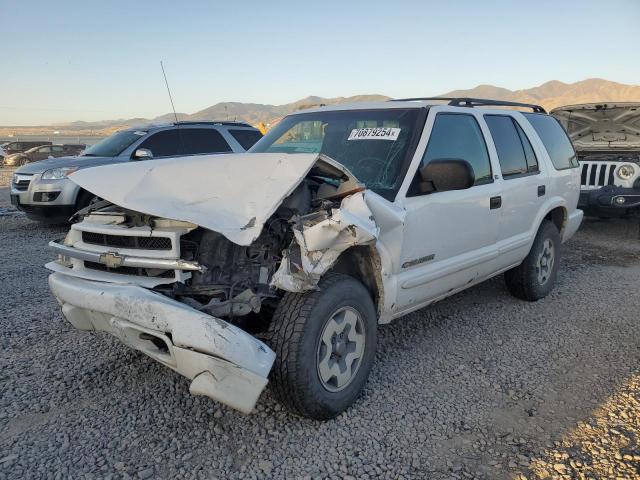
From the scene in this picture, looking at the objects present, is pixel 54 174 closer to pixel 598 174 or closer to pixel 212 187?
pixel 212 187

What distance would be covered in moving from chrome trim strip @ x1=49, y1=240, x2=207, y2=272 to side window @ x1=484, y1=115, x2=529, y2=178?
2870 mm

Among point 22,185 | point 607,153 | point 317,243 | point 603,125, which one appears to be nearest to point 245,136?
point 22,185

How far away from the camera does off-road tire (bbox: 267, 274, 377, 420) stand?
2.61m

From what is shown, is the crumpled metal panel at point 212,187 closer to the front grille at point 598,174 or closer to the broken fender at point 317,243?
the broken fender at point 317,243

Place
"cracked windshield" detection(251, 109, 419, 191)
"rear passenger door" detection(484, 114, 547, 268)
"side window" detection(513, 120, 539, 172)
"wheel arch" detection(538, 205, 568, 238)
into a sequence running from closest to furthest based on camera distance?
"cracked windshield" detection(251, 109, 419, 191), "rear passenger door" detection(484, 114, 547, 268), "side window" detection(513, 120, 539, 172), "wheel arch" detection(538, 205, 568, 238)

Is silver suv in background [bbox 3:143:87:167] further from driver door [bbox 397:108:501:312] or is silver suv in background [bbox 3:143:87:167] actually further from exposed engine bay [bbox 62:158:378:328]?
exposed engine bay [bbox 62:158:378:328]

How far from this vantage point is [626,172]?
313 inches

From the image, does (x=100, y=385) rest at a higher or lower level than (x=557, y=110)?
lower

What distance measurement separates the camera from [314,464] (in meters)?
2.54

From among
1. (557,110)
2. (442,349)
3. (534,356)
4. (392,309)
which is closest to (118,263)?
(392,309)

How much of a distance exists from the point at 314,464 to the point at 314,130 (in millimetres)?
2575

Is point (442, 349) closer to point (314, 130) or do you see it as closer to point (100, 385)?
point (314, 130)

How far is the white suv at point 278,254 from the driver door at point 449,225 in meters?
0.02

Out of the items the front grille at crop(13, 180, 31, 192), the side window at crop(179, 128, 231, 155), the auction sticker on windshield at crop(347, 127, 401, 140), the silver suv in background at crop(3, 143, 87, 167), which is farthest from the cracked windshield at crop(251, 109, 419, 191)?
the silver suv in background at crop(3, 143, 87, 167)
